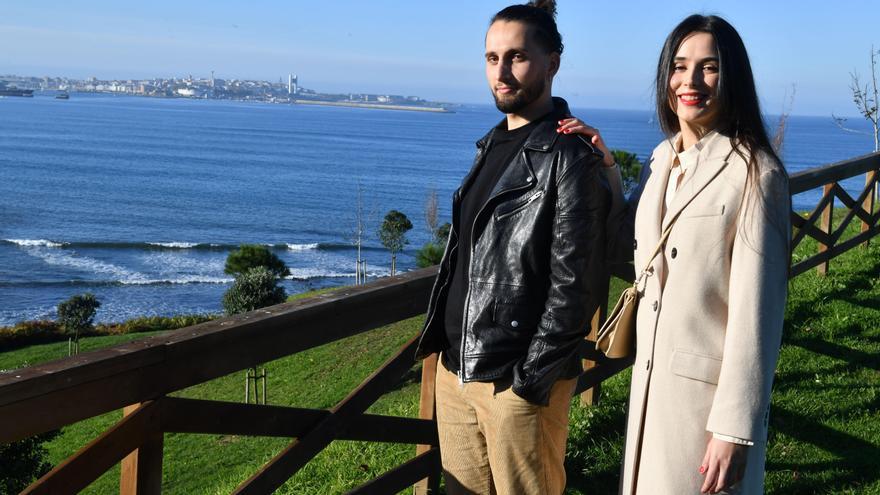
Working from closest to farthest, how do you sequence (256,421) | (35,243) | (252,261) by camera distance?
(256,421) < (252,261) < (35,243)

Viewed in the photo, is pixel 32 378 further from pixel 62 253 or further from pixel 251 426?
pixel 62 253

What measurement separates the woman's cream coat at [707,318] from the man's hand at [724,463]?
40mm

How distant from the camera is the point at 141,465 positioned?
2359 millimetres

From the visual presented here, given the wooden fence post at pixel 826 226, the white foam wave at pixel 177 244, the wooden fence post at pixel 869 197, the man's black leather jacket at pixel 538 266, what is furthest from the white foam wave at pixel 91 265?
the man's black leather jacket at pixel 538 266

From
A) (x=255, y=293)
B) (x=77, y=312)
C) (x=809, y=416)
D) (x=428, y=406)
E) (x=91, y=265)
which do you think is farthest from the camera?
(x=91, y=265)

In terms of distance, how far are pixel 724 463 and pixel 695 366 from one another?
0.78 ft

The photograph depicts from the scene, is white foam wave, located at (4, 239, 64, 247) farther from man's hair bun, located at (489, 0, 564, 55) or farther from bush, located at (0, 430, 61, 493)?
man's hair bun, located at (489, 0, 564, 55)

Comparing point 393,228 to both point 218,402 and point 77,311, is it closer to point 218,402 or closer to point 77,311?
point 77,311

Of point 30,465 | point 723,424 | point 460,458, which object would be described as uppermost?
point 723,424

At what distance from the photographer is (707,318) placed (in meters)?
2.22

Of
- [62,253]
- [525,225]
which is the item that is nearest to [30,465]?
[525,225]

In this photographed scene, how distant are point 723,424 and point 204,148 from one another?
11848 centimetres

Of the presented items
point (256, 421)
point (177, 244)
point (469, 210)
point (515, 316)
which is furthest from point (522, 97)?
point (177, 244)

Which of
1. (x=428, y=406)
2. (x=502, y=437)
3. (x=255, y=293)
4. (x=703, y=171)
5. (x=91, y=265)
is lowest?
(x=91, y=265)
